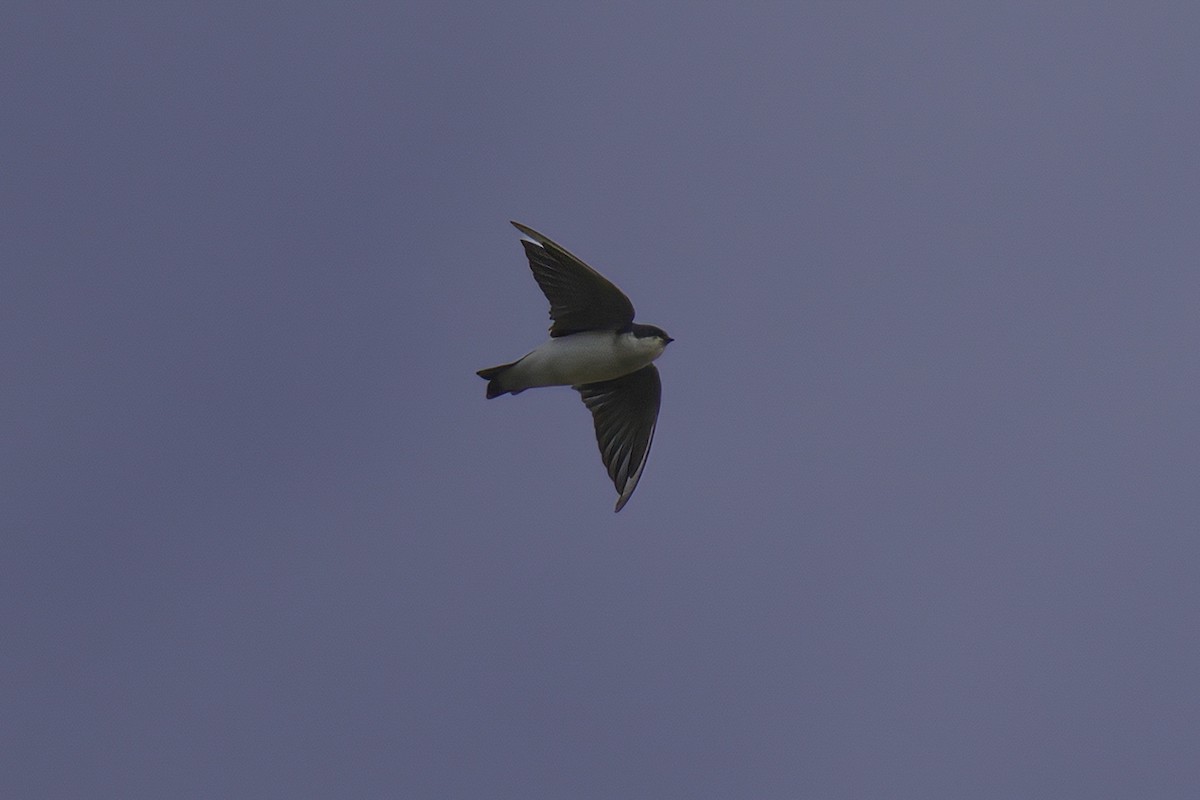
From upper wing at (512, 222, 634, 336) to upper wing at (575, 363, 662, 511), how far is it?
0.72 metres

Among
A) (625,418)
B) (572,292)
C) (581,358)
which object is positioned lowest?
(625,418)

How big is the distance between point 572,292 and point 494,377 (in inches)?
38.0

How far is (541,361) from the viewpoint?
49.9 ft

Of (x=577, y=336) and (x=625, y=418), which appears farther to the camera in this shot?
(x=625, y=418)

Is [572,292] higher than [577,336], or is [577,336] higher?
[572,292]

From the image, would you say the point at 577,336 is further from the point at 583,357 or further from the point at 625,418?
the point at 625,418

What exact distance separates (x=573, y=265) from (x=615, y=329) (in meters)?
0.68

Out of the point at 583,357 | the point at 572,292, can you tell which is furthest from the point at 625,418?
the point at 572,292

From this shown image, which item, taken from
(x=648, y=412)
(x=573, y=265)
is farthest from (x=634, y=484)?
(x=573, y=265)

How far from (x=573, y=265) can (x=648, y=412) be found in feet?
5.43

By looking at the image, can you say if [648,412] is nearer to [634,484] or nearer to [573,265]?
[634,484]

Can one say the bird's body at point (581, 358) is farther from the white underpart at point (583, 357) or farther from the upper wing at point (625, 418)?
the upper wing at point (625, 418)

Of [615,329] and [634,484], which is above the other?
[615,329]

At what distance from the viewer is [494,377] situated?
15.3m
